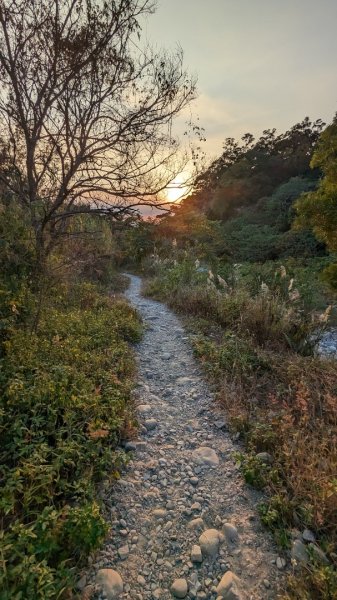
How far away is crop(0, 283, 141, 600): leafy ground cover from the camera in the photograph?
1.75 metres

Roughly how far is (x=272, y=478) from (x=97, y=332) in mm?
3487

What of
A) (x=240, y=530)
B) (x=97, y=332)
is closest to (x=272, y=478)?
(x=240, y=530)

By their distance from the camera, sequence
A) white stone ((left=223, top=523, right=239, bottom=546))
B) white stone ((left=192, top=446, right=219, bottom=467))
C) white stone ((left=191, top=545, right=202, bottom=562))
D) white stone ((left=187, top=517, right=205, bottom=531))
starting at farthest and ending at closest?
white stone ((left=192, top=446, right=219, bottom=467)) → white stone ((left=187, top=517, right=205, bottom=531)) → white stone ((left=223, top=523, right=239, bottom=546)) → white stone ((left=191, top=545, right=202, bottom=562))

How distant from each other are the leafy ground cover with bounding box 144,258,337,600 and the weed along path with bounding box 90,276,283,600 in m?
0.17

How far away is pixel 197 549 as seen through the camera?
2088 mm

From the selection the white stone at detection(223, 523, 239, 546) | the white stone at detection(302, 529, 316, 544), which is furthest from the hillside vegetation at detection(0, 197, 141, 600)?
the white stone at detection(302, 529, 316, 544)

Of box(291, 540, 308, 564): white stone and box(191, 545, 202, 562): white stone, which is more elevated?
box(291, 540, 308, 564): white stone

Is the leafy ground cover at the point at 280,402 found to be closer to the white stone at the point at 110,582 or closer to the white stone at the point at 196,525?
the white stone at the point at 196,525

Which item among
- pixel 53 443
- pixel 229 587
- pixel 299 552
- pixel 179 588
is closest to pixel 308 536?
pixel 299 552

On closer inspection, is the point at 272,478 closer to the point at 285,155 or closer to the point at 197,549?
the point at 197,549

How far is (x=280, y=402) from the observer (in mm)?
3725

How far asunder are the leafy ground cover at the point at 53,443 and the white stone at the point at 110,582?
0.50 feet

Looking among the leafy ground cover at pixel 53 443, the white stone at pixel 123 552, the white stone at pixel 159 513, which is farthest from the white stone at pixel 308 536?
the leafy ground cover at pixel 53 443

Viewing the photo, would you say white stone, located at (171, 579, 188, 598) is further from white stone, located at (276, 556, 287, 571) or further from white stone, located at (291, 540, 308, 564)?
white stone, located at (291, 540, 308, 564)
